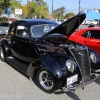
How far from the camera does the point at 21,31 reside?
5.63 m

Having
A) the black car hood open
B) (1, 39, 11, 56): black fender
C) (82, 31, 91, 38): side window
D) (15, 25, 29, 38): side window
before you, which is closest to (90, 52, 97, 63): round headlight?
the black car hood open

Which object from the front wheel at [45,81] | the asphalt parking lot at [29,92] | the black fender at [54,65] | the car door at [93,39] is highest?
the car door at [93,39]

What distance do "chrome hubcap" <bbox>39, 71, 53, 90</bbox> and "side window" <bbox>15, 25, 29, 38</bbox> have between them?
59.6 inches

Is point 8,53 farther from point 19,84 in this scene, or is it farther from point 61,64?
point 61,64

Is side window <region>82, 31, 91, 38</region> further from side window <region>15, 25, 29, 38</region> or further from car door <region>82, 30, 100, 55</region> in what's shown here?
side window <region>15, 25, 29, 38</region>

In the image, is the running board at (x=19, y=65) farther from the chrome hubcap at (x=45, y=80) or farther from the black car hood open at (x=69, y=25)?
the black car hood open at (x=69, y=25)

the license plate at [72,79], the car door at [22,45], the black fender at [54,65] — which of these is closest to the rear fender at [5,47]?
the car door at [22,45]

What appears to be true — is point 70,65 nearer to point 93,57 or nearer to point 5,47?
point 93,57

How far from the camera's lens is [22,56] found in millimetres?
5516

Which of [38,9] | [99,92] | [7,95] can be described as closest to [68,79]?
[99,92]

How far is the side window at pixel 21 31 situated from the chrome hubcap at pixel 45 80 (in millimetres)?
1515

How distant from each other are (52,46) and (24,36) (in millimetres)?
1256

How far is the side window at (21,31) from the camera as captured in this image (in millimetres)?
5398

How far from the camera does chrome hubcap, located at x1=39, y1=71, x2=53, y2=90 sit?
4199 millimetres
